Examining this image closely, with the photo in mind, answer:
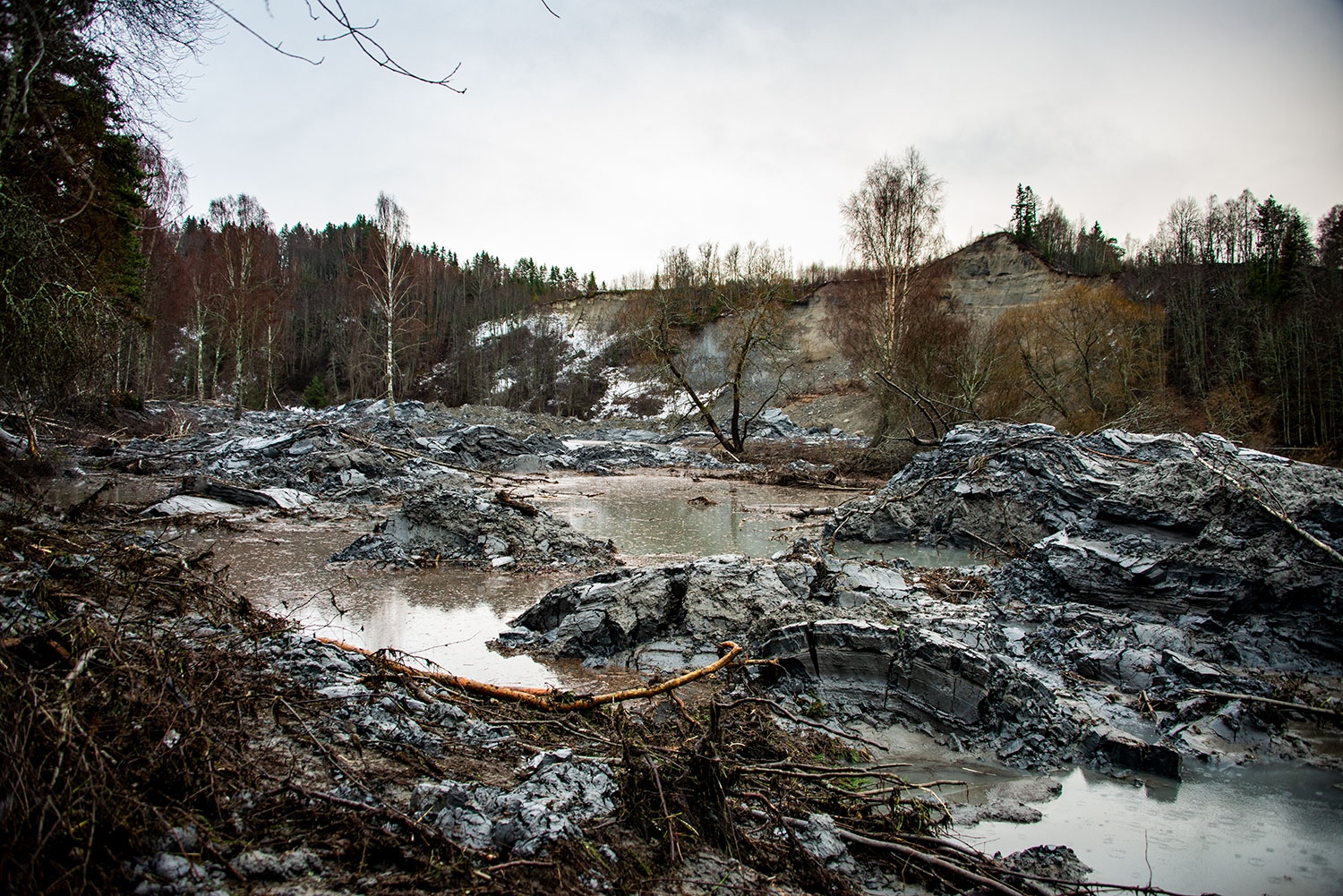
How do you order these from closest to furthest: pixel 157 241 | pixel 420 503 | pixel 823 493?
pixel 420 503, pixel 823 493, pixel 157 241

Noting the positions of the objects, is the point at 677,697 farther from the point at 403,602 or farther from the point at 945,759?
the point at 403,602

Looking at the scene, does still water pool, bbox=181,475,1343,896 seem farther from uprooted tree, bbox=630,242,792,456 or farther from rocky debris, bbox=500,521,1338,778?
uprooted tree, bbox=630,242,792,456

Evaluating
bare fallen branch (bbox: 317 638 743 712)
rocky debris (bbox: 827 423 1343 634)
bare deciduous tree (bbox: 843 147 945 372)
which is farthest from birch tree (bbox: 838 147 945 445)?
bare fallen branch (bbox: 317 638 743 712)

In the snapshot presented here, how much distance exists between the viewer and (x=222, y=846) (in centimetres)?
181

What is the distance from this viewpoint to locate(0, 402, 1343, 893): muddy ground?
75.7 inches

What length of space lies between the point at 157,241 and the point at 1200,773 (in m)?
35.1

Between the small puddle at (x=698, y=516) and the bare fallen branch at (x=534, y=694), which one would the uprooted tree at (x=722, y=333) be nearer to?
the small puddle at (x=698, y=516)

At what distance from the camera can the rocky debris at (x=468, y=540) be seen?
303 inches

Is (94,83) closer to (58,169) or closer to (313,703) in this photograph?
(58,169)

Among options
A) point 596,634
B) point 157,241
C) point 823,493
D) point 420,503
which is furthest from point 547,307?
point 596,634

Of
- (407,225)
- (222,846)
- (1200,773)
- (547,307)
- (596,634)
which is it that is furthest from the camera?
(547,307)

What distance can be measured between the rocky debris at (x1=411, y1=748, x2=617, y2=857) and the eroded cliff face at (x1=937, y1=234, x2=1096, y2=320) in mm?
39716

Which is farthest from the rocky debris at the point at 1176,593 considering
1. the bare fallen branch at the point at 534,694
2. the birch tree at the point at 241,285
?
the birch tree at the point at 241,285

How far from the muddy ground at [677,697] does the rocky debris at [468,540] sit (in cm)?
4
